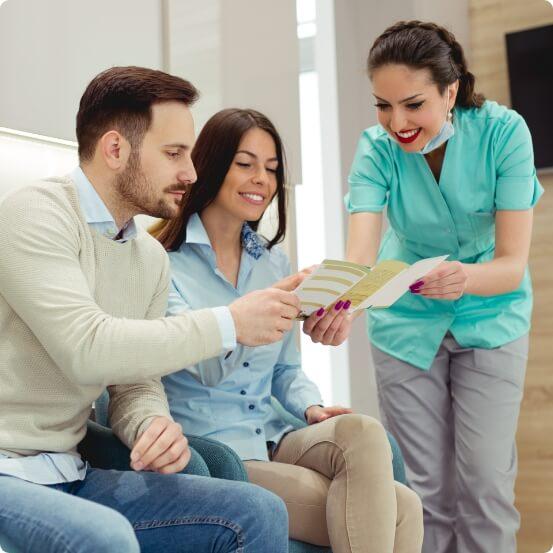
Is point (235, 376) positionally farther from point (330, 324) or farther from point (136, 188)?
point (136, 188)

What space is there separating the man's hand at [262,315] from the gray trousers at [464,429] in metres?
0.92

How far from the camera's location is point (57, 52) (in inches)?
84.0

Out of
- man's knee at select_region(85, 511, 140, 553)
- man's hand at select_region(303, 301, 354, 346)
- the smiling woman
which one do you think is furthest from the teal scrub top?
man's knee at select_region(85, 511, 140, 553)

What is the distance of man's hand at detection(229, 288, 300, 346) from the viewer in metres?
1.32

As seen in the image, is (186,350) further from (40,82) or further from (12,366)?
(40,82)

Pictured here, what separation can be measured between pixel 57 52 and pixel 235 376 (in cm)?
100

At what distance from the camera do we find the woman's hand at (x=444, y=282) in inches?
75.1

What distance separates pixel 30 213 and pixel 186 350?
0.32 metres

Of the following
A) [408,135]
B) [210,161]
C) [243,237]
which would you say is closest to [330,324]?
[243,237]

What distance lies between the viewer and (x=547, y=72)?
10.2 ft

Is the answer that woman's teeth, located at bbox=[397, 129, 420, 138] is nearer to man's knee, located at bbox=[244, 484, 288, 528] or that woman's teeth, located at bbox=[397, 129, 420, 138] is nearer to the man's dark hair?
the man's dark hair

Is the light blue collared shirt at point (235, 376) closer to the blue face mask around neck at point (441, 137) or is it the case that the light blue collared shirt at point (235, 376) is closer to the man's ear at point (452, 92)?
the blue face mask around neck at point (441, 137)

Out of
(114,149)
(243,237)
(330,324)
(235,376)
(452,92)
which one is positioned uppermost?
(452,92)

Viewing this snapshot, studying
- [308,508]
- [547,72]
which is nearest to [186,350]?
[308,508]
